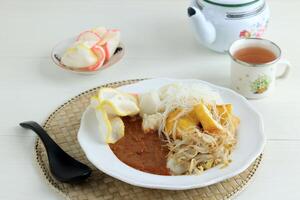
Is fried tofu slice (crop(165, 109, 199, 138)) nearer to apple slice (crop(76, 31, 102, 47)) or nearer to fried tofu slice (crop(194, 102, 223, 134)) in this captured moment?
fried tofu slice (crop(194, 102, 223, 134))

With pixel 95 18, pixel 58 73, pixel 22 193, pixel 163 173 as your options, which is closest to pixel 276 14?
pixel 95 18

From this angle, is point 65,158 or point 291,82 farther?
point 291,82

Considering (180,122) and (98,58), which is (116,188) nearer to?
(180,122)

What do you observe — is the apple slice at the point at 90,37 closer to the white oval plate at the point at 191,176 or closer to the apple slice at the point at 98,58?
the apple slice at the point at 98,58

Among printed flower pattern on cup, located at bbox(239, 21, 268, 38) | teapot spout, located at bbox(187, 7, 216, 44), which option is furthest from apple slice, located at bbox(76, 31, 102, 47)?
printed flower pattern on cup, located at bbox(239, 21, 268, 38)

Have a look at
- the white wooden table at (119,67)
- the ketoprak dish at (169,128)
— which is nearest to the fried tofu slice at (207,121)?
the ketoprak dish at (169,128)

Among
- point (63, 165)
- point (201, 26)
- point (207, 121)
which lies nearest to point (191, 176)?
point (207, 121)

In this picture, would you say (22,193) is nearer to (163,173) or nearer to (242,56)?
(163,173)
